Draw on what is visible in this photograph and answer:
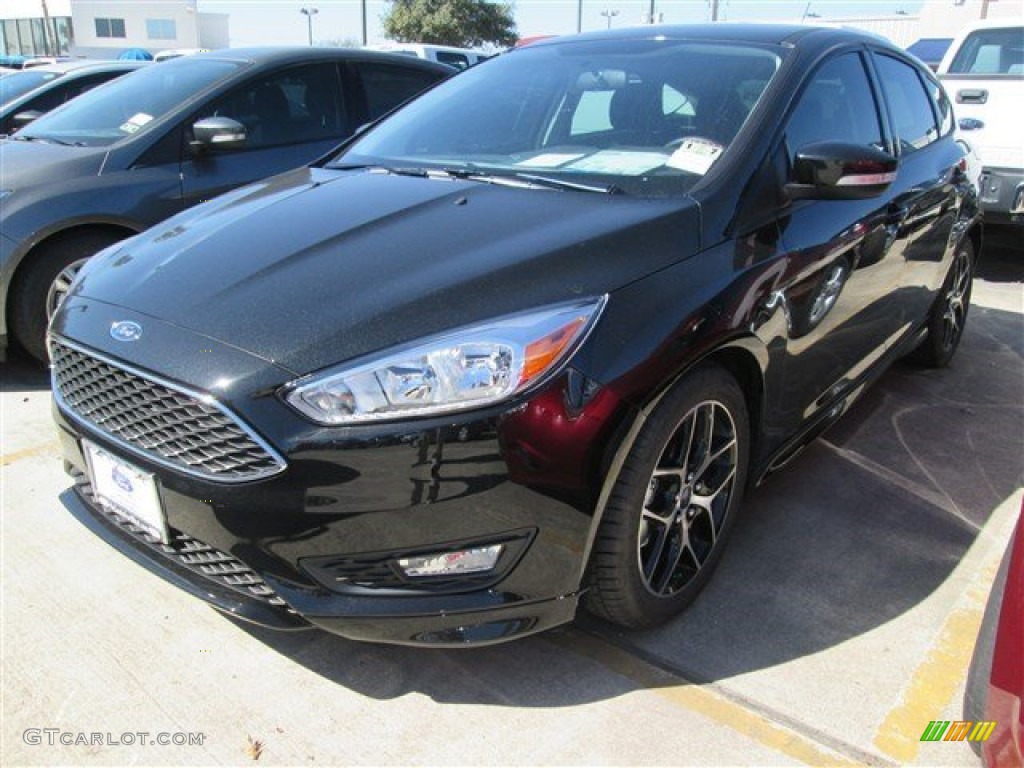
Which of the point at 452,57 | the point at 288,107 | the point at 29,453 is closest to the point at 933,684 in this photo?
the point at 29,453

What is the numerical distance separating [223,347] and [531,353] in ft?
2.33

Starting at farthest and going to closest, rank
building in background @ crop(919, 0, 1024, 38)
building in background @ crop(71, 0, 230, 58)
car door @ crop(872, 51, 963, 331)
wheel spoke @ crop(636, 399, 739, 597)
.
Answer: building in background @ crop(71, 0, 230, 58) < building in background @ crop(919, 0, 1024, 38) < car door @ crop(872, 51, 963, 331) < wheel spoke @ crop(636, 399, 739, 597)

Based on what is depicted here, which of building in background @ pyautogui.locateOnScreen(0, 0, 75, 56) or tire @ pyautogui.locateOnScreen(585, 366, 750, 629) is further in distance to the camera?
building in background @ pyautogui.locateOnScreen(0, 0, 75, 56)

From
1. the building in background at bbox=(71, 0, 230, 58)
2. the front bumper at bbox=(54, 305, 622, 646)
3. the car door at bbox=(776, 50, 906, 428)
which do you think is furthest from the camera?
the building in background at bbox=(71, 0, 230, 58)

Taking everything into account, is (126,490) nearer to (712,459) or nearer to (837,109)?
(712,459)

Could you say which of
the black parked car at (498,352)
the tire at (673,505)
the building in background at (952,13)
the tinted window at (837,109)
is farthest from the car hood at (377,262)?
the building in background at (952,13)

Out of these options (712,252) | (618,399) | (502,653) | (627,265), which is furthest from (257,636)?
(712,252)

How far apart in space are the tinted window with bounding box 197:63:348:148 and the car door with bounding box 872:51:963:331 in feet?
10.2

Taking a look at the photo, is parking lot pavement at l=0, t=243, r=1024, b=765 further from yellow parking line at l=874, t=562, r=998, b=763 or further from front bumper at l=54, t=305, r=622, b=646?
front bumper at l=54, t=305, r=622, b=646

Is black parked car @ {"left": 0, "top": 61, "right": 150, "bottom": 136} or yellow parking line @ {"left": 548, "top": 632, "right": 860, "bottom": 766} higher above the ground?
black parked car @ {"left": 0, "top": 61, "right": 150, "bottom": 136}

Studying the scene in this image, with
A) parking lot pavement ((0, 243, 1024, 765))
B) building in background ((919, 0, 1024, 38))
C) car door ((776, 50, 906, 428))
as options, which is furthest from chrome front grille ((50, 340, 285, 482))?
building in background ((919, 0, 1024, 38))

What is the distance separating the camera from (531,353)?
188cm

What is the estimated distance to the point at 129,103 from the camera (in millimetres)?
4766

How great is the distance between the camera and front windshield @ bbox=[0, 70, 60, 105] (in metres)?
7.95
